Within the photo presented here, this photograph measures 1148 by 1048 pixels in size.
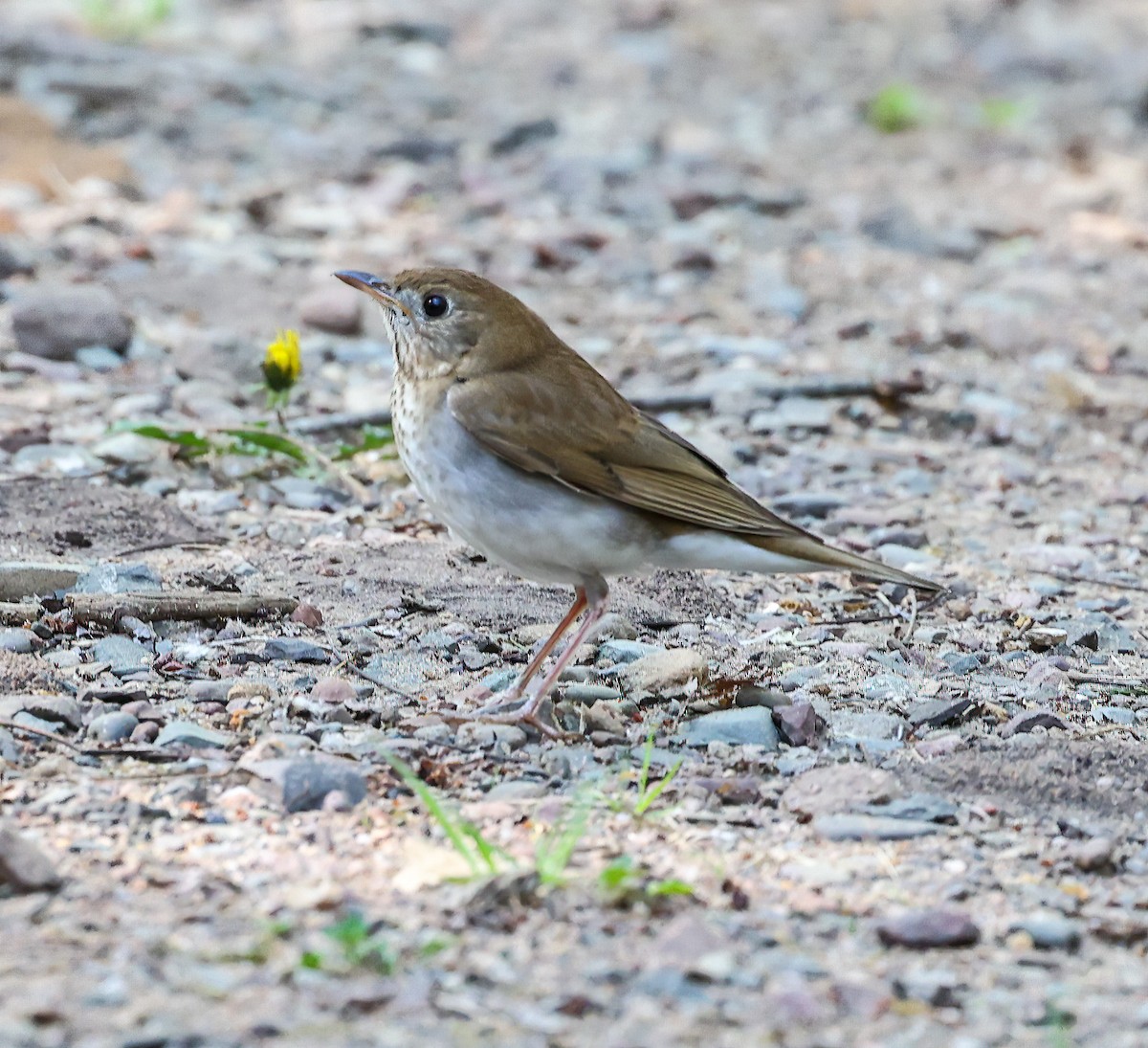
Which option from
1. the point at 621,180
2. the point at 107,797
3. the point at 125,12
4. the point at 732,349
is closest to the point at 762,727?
the point at 107,797

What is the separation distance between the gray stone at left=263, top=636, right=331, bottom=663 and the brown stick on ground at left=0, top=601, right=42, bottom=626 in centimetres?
74

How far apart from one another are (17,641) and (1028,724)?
304 cm

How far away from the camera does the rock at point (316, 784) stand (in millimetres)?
4652

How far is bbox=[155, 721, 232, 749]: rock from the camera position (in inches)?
197

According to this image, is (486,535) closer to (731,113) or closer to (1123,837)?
(1123,837)

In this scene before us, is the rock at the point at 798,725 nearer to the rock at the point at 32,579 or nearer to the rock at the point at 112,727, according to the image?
the rock at the point at 112,727

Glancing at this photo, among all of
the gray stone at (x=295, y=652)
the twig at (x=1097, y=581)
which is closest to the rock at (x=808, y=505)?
the twig at (x=1097, y=581)

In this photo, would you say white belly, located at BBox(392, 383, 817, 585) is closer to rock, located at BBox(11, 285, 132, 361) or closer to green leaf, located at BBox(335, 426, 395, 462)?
green leaf, located at BBox(335, 426, 395, 462)

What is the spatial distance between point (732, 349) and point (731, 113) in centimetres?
552

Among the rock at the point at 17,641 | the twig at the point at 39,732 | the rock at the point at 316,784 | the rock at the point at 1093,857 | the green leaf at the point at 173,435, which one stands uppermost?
the green leaf at the point at 173,435

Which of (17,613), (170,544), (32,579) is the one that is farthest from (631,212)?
(17,613)

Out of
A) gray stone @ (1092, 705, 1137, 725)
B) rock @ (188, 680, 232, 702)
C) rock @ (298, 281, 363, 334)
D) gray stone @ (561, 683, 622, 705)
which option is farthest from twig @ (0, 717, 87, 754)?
rock @ (298, 281, 363, 334)

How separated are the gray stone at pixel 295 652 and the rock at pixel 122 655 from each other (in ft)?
1.18

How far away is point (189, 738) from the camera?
16.5 ft
